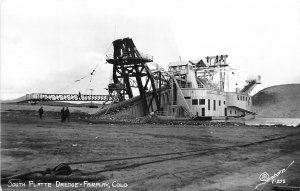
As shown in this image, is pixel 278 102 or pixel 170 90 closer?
pixel 170 90

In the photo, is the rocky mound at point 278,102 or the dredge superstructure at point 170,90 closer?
the dredge superstructure at point 170,90

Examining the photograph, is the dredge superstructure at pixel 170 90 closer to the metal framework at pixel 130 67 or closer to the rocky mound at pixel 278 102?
the metal framework at pixel 130 67

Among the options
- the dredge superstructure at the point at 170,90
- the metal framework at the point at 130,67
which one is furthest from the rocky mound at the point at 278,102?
the metal framework at the point at 130,67

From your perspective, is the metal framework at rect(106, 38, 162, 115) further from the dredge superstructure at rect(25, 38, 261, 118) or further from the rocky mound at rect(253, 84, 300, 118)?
the rocky mound at rect(253, 84, 300, 118)

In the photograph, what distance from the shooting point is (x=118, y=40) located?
45969mm

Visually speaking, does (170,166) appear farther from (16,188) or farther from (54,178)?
(16,188)

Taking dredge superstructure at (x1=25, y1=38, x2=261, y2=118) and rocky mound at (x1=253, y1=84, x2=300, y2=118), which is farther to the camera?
rocky mound at (x1=253, y1=84, x2=300, y2=118)

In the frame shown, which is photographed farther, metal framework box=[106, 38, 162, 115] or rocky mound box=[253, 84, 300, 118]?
rocky mound box=[253, 84, 300, 118]

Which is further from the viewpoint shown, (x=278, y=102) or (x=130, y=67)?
(x=278, y=102)

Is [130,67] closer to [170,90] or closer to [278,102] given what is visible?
[170,90]

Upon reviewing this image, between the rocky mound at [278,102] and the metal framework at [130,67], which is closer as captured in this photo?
the metal framework at [130,67]

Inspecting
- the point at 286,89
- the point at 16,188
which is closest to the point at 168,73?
the point at 16,188

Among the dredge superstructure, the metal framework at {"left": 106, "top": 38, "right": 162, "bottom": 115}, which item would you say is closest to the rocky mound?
the dredge superstructure

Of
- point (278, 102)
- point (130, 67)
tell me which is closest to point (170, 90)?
point (130, 67)
